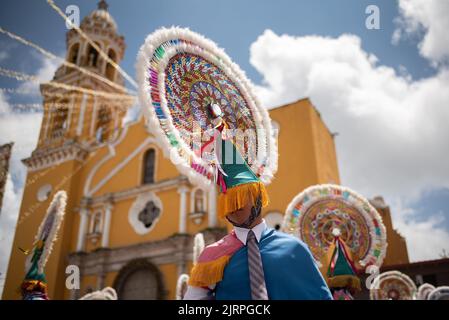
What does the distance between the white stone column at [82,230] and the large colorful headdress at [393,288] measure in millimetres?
11632

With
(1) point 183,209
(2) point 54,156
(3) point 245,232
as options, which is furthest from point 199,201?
(3) point 245,232

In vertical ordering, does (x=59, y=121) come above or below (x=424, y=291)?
above

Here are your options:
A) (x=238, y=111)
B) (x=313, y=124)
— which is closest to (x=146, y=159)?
(x=313, y=124)

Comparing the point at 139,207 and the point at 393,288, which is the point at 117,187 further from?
the point at 393,288

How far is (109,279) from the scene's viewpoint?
48.6 feet

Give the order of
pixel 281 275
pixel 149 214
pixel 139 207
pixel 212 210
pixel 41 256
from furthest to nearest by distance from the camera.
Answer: pixel 139 207 → pixel 149 214 → pixel 212 210 → pixel 41 256 → pixel 281 275

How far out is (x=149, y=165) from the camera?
1669 centimetres

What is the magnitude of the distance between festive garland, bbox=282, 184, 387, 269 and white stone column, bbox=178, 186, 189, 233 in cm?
889

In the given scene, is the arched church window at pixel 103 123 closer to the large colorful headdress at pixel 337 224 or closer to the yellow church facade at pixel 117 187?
the yellow church facade at pixel 117 187

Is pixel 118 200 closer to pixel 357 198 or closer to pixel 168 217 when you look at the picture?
pixel 168 217

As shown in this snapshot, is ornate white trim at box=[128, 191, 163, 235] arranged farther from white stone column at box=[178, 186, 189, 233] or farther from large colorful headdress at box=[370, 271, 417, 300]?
large colorful headdress at box=[370, 271, 417, 300]

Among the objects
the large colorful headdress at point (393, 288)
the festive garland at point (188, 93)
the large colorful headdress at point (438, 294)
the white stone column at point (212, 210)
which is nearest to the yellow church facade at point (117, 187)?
the white stone column at point (212, 210)

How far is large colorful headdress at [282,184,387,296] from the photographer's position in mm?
5594

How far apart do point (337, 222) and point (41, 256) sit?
166 inches
